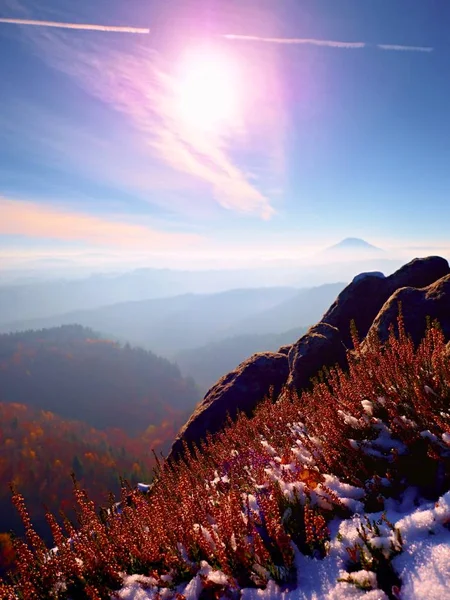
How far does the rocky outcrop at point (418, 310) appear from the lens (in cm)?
945

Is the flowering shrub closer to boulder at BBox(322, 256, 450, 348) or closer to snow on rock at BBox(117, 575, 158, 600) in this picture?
snow on rock at BBox(117, 575, 158, 600)

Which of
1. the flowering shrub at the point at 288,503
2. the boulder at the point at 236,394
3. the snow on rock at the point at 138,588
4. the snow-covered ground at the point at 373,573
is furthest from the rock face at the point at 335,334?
the snow-covered ground at the point at 373,573

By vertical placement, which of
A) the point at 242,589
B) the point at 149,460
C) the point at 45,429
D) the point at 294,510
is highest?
the point at 294,510

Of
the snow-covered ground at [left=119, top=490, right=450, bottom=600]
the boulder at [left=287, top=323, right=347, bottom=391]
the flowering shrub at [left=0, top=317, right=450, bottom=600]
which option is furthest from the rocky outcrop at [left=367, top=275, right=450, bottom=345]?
the snow-covered ground at [left=119, top=490, right=450, bottom=600]

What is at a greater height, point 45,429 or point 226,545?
point 226,545

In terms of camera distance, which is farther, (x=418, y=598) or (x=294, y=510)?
(x=294, y=510)

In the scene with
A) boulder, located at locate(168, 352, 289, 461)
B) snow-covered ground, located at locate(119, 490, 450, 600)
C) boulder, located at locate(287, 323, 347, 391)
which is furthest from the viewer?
boulder, located at locate(168, 352, 289, 461)

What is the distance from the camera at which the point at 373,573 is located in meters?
2.95

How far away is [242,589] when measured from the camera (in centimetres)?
334

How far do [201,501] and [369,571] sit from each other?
248 centimetres


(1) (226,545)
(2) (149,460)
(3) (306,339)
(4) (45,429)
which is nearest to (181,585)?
(1) (226,545)

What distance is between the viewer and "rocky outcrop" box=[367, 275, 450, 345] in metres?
9.45

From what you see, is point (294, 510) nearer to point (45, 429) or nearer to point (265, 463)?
point (265, 463)

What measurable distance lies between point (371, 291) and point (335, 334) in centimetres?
365
